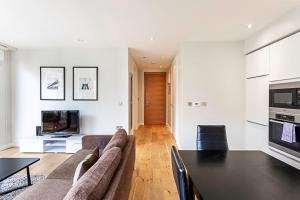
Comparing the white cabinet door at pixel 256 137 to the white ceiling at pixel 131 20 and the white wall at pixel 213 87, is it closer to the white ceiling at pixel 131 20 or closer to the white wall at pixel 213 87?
the white wall at pixel 213 87

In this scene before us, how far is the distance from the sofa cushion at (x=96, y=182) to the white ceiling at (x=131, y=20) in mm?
2055

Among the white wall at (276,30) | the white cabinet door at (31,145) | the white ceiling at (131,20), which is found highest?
the white ceiling at (131,20)

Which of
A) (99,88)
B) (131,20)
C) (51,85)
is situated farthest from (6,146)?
(131,20)

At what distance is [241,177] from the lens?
1.68 meters

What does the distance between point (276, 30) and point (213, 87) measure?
1679 millimetres

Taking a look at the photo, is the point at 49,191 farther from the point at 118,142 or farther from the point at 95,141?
the point at 95,141

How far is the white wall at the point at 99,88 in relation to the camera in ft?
18.4

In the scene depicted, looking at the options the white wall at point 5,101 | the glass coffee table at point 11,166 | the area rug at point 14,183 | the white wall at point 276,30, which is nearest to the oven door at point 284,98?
the white wall at point 276,30

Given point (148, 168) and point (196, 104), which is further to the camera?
point (196, 104)

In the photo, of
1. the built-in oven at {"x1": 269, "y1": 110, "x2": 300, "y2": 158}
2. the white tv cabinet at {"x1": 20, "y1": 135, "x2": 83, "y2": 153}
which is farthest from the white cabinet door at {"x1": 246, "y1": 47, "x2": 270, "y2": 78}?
the white tv cabinet at {"x1": 20, "y1": 135, "x2": 83, "y2": 153}

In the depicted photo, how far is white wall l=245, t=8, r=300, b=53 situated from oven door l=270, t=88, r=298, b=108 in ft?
2.72

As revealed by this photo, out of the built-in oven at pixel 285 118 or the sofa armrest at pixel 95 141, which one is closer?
the built-in oven at pixel 285 118

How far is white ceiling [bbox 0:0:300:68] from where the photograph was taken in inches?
118

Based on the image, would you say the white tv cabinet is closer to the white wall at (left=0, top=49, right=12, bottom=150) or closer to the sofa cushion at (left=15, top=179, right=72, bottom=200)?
the white wall at (left=0, top=49, right=12, bottom=150)
